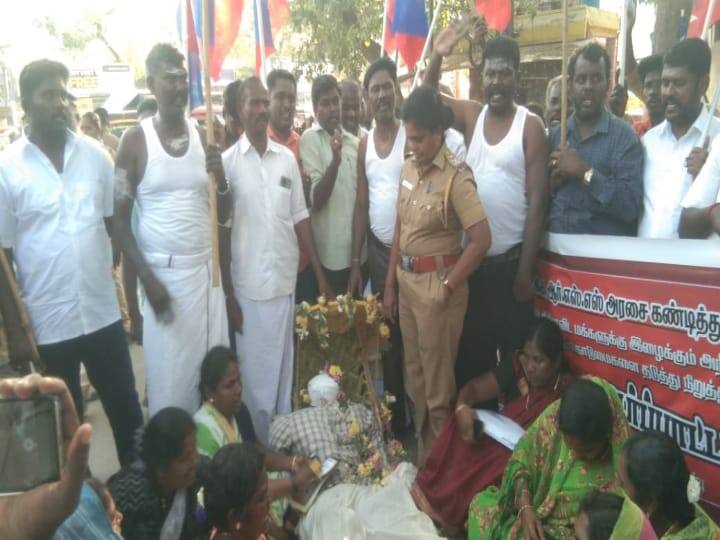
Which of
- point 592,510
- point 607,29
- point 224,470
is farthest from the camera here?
point 607,29

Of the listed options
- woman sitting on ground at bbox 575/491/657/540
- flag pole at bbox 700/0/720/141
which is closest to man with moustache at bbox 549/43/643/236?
flag pole at bbox 700/0/720/141

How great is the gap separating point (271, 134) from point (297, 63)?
11178mm

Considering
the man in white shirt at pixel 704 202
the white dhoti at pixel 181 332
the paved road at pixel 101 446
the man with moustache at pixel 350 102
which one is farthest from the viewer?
the man with moustache at pixel 350 102

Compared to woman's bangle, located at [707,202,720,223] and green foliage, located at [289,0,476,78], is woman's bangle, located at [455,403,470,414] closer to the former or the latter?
woman's bangle, located at [707,202,720,223]

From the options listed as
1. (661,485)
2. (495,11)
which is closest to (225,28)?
(495,11)

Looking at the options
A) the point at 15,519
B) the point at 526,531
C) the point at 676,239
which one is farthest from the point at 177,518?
the point at 676,239

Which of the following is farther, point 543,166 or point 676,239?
point 543,166

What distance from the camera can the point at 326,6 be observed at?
42.5 feet

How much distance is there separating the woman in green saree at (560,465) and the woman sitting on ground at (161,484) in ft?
4.21

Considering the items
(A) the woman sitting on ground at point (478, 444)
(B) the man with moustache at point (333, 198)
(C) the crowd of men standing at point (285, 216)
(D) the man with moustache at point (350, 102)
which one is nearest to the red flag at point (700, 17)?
(C) the crowd of men standing at point (285, 216)

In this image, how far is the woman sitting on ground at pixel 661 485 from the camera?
2.41 meters

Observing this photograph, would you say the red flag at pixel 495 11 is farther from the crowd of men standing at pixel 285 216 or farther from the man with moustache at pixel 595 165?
the man with moustache at pixel 595 165

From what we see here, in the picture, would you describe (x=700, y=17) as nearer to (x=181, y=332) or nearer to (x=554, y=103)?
(x=554, y=103)

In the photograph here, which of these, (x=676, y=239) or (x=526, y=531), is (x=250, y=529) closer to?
(x=526, y=531)
